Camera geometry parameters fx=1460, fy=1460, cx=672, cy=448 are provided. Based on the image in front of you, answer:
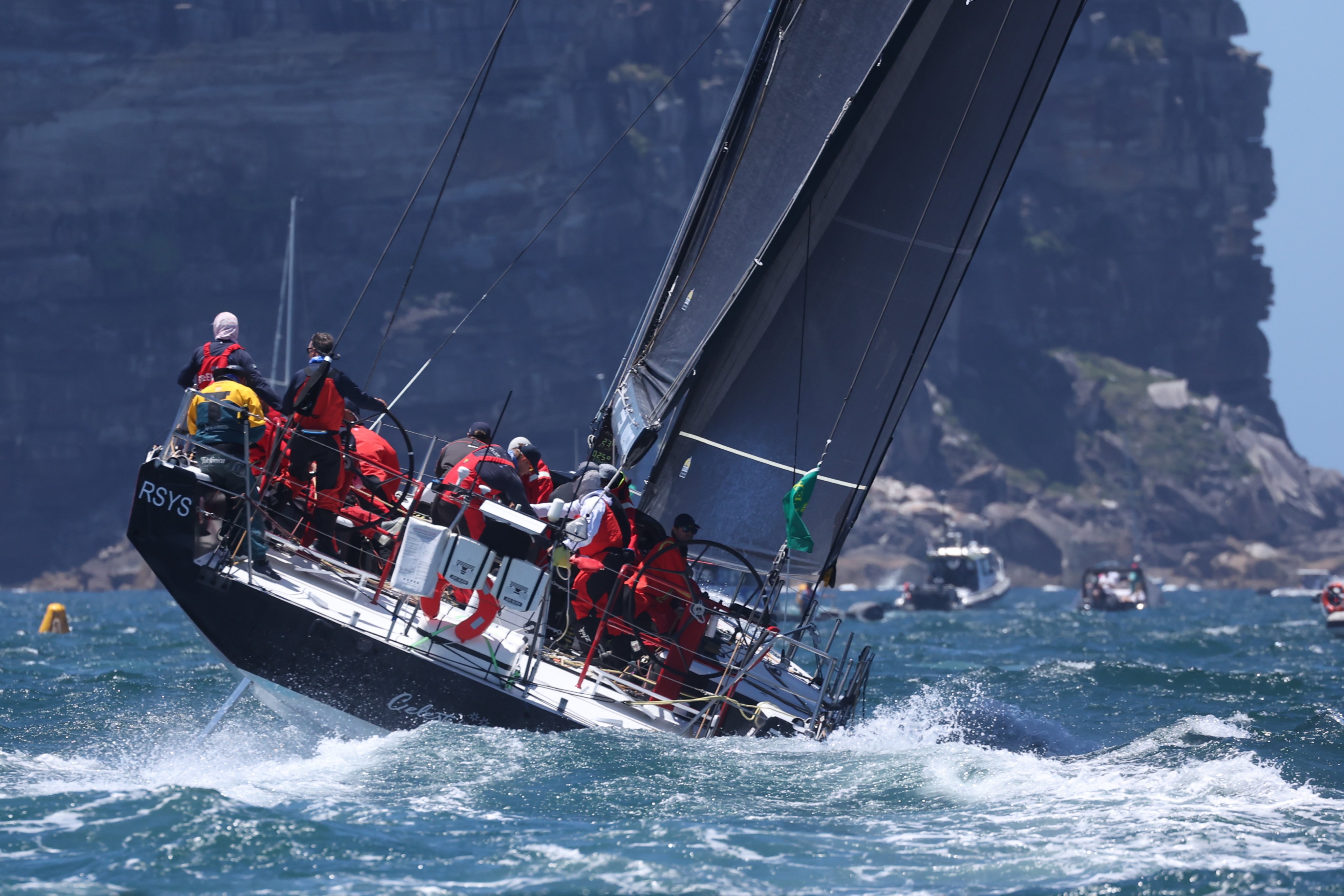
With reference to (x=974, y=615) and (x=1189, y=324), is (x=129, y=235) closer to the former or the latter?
(x=974, y=615)

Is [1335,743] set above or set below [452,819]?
above

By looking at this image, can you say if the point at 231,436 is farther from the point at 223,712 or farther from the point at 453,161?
the point at 453,161

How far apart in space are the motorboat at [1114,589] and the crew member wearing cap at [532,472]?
4105 cm

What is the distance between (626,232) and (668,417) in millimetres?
73854

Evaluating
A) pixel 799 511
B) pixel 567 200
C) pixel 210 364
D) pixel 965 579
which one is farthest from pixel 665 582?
pixel 965 579

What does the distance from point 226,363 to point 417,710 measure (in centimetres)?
235

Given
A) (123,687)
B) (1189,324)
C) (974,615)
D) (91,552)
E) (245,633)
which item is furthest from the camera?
(1189,324)

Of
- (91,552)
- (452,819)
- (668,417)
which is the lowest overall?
(91,552)

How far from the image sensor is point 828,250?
9992mm

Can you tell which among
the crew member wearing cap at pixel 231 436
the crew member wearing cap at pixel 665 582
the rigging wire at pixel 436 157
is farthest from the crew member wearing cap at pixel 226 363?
the crew member wearing cap at pixel 665 582

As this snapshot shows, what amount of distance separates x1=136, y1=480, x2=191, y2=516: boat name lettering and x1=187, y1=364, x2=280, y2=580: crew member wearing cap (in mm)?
221

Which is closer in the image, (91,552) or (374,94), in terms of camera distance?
(91,552)

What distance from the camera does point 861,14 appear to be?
32.6ft

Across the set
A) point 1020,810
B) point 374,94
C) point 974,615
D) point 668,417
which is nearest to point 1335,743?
point 1020,810
